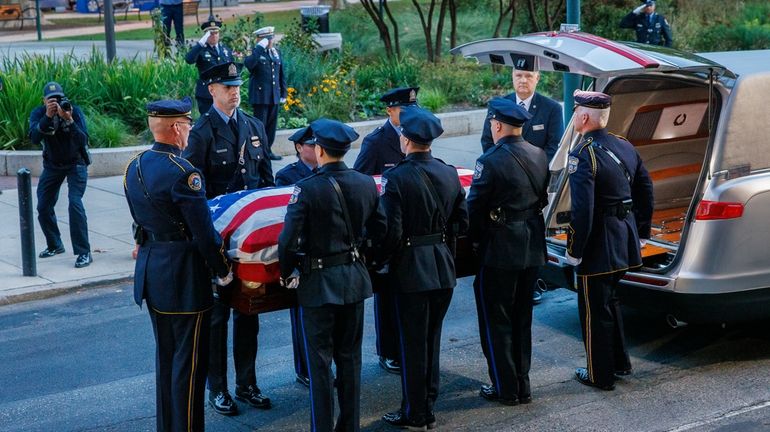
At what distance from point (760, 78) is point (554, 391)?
238 cm

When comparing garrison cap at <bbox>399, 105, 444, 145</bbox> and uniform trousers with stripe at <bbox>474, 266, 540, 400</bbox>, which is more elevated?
garrison cap at <bbox>399, 105, 444, 145</bbox>

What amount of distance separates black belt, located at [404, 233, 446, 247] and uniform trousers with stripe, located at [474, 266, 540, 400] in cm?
49

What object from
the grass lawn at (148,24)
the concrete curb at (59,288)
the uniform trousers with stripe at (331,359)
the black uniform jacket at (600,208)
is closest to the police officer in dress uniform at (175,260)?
the uniform trousers with stripe at (331,359)

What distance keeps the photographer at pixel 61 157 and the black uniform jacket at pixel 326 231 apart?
15.4 feet

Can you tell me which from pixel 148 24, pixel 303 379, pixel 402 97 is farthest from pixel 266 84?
pixel 148 24

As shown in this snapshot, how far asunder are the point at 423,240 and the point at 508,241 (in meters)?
0.57

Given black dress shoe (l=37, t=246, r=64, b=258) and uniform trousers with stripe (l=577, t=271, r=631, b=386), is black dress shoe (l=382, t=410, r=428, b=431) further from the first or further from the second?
black dress shoe (l=37, t=246, r=64, b=258)

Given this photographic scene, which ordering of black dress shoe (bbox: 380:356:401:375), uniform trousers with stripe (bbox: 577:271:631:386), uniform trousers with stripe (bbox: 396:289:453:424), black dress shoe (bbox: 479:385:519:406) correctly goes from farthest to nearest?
1. black dress shoe (bbox: 380:356:401:375)
2. uniform trousers with stripe (bbox: 577:271:631:386)
3. black dress shoe (bbox: 479:385:519:406)
4. uniform trousers with stripe (bbox: 396:289:453:424)

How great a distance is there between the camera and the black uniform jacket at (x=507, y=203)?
6316mm

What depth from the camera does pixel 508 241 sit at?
6355mm

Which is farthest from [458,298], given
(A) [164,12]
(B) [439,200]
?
(A) [164,12]

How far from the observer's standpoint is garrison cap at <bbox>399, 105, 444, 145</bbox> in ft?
19.8

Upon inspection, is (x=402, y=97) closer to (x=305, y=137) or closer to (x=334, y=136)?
(x=305, y=137)

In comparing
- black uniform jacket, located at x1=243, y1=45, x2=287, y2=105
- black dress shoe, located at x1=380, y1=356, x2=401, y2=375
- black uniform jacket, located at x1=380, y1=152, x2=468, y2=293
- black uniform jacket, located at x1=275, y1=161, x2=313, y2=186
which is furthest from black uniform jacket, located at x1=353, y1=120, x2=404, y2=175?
black uniform jacket, located at x1=243, y1=45, x2=287, y2=105
